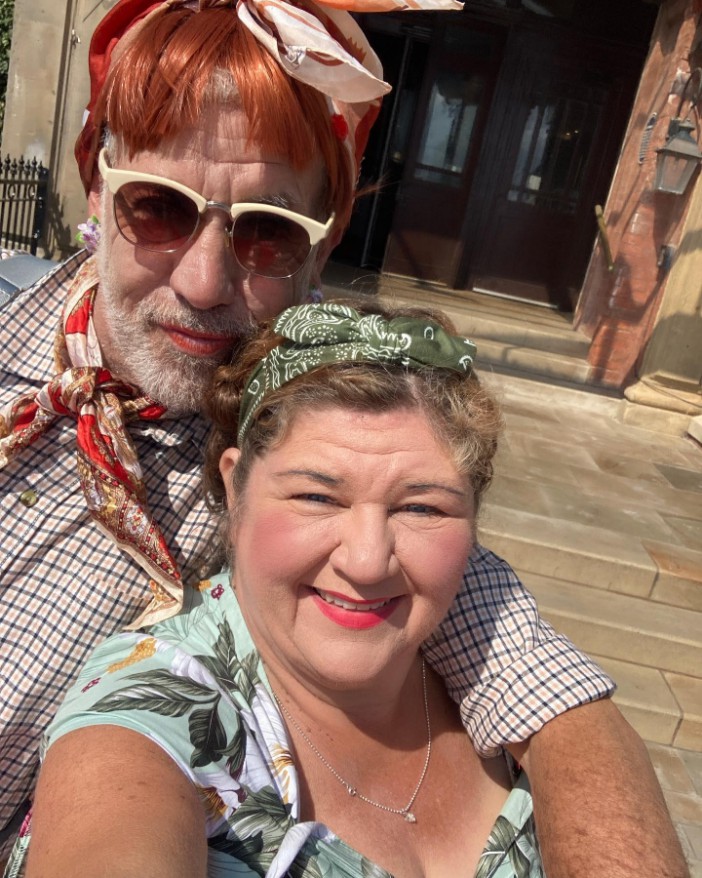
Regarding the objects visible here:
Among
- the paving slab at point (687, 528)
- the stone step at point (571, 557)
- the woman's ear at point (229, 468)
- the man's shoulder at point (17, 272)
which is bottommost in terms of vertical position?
the stone step at point (571, 557)

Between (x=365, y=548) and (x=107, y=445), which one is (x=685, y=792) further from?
(x=107, y=445)

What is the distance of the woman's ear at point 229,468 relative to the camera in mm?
1585

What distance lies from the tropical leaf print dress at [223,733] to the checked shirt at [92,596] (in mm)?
111

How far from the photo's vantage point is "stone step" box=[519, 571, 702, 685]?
4.22 meters

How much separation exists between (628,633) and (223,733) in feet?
11.1

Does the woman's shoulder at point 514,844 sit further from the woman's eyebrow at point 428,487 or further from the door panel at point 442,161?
the door panel at point 442,161

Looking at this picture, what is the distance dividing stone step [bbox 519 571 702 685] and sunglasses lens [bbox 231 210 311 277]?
10.2 ft

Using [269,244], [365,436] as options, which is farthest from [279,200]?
[365,436]

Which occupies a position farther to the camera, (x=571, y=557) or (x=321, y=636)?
(x=571, y=557)

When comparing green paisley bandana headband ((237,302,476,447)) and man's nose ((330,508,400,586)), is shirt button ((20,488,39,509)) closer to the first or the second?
green paisley bandana headband ((237,302,476,447))

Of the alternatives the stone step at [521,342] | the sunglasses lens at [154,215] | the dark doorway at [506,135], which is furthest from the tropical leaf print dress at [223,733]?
the dark doorway at [506,135]

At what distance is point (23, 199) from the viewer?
24.5 feet

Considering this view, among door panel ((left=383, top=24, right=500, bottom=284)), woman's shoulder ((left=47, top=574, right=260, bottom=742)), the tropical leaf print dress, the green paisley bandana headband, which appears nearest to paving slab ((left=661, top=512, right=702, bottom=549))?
the tropical leaf print dress

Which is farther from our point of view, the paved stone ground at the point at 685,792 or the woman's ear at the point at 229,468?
the paved stone ground at the point at 685,792
